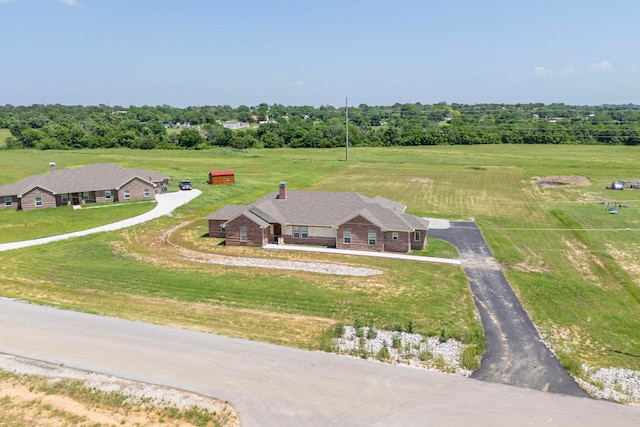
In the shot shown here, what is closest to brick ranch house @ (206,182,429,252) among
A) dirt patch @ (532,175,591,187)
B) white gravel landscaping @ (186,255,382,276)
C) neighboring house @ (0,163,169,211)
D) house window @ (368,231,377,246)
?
house window @ (368,231,377,246)

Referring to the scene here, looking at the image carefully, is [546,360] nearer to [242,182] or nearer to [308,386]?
[308,386]

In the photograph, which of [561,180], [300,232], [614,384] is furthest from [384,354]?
[561,180]

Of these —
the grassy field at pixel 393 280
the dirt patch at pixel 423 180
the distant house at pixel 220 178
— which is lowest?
the grassy field at pixel 393 280

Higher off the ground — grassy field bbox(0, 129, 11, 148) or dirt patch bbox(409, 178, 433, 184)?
grassy field bbox(0, 129, 11, 148)

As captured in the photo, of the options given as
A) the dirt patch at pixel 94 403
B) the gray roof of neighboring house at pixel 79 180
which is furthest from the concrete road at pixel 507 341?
the gray roof of neighboring house at pixel 79 180

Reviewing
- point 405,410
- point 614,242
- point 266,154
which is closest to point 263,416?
point 405,410

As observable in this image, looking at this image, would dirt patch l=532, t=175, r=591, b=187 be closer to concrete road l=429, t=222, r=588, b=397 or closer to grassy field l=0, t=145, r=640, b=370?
grassy field l=0, t=145, r=640, b=370

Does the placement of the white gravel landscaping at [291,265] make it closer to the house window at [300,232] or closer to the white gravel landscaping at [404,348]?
the house window at [300,232]
